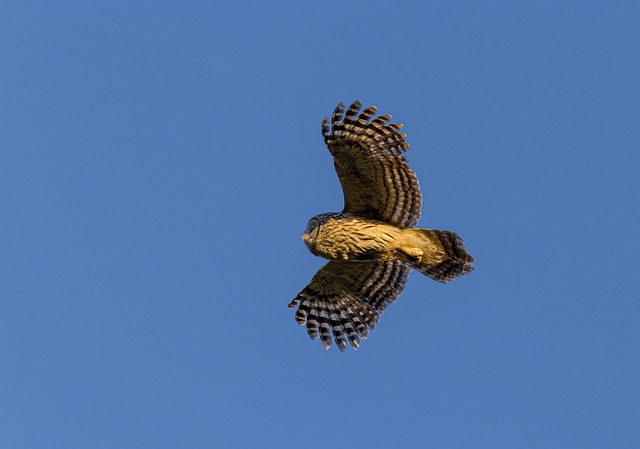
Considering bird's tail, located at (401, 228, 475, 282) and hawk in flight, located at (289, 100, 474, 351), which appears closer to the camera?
hawk in flight, located at (289, 100, 474, 351)

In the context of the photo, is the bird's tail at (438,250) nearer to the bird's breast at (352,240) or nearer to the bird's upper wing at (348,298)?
the bird's breast at (352,240)

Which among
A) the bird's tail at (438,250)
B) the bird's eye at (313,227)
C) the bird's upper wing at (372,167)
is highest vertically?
the bird's upper wing at (372,167)

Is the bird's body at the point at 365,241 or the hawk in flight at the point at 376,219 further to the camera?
the bird's body at the point at 365,241

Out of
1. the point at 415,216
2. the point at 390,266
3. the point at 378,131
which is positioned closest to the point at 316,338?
the point at 390,266

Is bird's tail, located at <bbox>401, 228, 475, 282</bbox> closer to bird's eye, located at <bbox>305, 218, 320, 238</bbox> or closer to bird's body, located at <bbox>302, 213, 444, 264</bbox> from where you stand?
bird's body, located at <bbox>302, 213, 444, 264</bbox>

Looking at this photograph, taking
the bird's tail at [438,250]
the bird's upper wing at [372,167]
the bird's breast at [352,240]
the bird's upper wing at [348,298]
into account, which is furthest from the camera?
the bird's upper wing at [348,298]

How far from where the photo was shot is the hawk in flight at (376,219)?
1506 centimetres

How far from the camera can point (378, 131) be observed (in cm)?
1500

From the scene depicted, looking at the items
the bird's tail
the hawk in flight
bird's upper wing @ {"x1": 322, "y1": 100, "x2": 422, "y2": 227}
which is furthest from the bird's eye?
the bird's tail

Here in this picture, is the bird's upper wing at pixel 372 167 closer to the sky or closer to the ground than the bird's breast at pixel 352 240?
closer to the sky

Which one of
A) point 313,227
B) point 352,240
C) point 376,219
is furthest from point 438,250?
point 313,227

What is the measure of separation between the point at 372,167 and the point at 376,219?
3.82 feet

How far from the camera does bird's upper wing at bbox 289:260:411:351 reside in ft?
56.3

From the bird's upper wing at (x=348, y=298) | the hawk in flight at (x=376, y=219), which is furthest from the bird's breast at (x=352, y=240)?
the bird's upper wing at (x=348, y=298)
